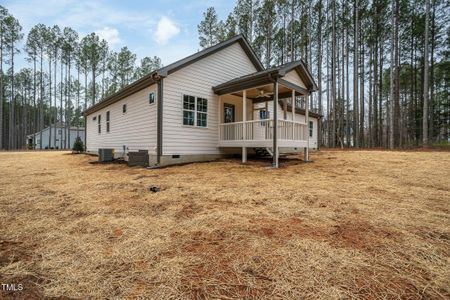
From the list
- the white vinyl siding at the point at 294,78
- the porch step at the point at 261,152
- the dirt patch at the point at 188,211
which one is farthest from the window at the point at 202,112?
the dirt patch at the point at 188,211

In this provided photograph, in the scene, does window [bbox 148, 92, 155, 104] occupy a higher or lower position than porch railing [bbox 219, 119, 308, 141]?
higher

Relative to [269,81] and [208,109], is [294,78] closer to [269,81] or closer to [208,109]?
[269,81]

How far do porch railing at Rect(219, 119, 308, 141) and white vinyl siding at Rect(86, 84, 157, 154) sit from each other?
321cm

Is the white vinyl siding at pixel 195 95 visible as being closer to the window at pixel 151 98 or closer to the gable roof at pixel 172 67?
the gable roof at pixel 172 67

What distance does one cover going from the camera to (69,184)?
6.00m

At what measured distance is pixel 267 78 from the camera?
852cm

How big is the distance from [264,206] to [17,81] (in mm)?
48915

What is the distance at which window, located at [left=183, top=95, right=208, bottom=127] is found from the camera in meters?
9.61

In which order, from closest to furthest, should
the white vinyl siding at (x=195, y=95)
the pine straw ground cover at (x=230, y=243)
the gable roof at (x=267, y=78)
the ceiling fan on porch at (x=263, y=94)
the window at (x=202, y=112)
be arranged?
1. the pine straw ground cover at (x=230, y=243)
2. the gable roof at (x=267, y=78)
3. the white vinyl siding at (x=195, y=95)
4. the window at (x=202, y=112)
5. the ceiling fan on porch at (x=263, y=94)

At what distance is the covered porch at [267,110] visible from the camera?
8352mm

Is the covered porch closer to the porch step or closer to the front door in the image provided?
the front door

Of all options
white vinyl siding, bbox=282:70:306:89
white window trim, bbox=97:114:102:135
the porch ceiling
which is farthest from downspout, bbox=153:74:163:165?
white window trim, bbox=97:114:102:135

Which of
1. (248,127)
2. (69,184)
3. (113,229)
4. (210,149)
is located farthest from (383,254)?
(210,149)

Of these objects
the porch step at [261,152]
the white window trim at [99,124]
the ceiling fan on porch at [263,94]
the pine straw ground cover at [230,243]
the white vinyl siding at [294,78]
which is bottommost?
the pine straw ground cover at [230,243]
